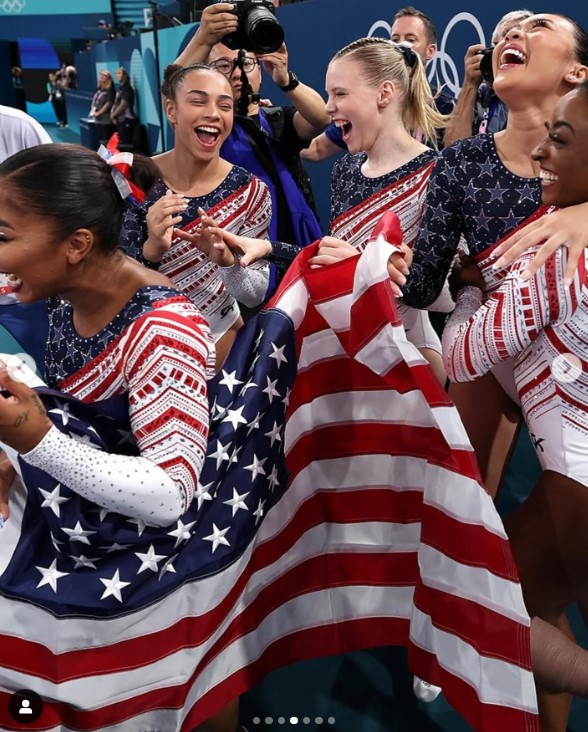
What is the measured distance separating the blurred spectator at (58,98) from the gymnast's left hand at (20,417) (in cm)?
Result: 1872

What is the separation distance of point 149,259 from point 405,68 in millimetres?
1121

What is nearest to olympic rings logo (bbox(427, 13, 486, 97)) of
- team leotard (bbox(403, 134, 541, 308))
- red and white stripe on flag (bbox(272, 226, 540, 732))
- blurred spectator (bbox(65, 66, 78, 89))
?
team leotard (bbox(403, 134, 541, 308))

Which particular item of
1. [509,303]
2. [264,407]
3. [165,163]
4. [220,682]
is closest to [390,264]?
[509,303]

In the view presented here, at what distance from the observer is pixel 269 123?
130 inches

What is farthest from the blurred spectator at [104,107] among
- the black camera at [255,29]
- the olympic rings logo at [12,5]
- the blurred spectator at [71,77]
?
the black camera at [255,29]

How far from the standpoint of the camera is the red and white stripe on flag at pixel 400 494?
1.46m

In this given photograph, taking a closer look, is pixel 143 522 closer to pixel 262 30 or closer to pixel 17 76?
pixel 262 30

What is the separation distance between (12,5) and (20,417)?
788 inches

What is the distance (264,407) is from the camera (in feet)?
5.22

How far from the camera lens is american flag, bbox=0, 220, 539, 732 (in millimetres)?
1381

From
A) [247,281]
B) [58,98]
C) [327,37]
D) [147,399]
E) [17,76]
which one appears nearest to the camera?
[147,399]

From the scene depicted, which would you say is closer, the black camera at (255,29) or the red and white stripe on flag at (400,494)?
the red and white stripe on flag at (400,494)

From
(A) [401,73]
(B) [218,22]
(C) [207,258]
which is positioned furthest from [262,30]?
(C) [207,258]

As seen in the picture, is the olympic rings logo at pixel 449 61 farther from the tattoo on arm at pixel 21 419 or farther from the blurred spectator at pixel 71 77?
the blurred spectator at pixel 71 77
